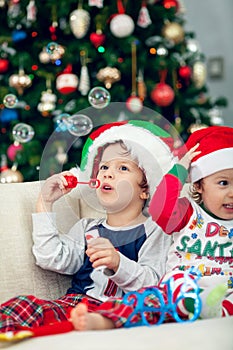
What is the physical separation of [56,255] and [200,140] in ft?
1.49

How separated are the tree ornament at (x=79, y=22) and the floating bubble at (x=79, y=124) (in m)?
1.59

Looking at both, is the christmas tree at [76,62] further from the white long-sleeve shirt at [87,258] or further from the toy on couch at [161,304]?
the toy on couch at [161,304]

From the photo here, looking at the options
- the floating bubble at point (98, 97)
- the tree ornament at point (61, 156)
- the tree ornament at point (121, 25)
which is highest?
the tree ornament at point (121, 25)

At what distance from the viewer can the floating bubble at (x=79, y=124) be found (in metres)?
1.81

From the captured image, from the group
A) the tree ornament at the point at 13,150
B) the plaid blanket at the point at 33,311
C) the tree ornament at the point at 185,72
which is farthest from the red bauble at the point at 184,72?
the plaid blanket at the point at 33,311

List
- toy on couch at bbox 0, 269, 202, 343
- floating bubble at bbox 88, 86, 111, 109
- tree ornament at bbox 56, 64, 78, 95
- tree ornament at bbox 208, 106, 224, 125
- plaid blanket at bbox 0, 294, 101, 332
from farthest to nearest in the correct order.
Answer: tree ornament at bbox 208, 106, 224, 125, tree ornament at bbox 56, 64, 78, 95, floating bubble at bbox 88, 86, 111, 109, plaid blanket at bbox 0, 294, 101, 332, toy on couch at bbox 0, 269, 202, 343

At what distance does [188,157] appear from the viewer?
1689 millimetres

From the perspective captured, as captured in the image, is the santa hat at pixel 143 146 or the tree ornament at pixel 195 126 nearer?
the santa hat at pixel 143 146

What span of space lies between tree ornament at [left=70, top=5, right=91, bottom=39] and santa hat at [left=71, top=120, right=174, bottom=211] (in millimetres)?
1771

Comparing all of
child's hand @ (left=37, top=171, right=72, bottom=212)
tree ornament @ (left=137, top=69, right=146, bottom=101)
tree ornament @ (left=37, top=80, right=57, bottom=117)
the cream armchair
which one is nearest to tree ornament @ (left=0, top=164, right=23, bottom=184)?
tree ornament @ (left=37, top=80, right=57, bottom=117)

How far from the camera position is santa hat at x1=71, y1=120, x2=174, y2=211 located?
64.1 inches

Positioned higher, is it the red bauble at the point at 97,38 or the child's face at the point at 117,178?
the red bauble at the point at 97,38

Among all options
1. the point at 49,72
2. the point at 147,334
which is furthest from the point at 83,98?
the point at 147,334

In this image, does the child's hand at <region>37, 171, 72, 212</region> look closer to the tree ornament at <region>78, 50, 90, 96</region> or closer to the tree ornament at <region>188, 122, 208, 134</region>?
the tree ornament at <region>78, 50, 90, 96</region>
